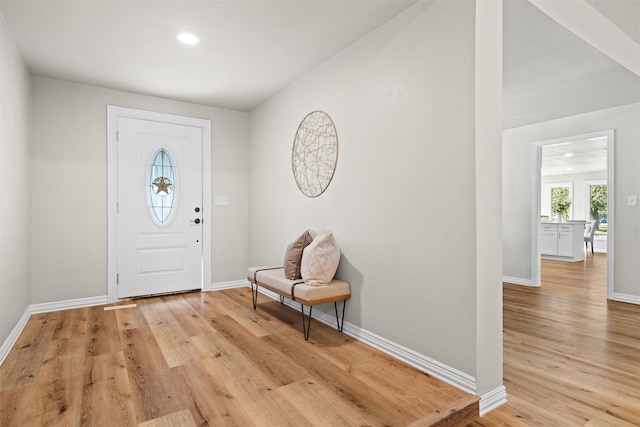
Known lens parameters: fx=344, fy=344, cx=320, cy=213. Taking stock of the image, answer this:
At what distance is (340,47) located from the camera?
2.92 metres

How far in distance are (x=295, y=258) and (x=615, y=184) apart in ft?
14.1

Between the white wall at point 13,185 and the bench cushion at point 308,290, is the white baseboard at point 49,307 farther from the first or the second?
the bench cushion at point 308,290

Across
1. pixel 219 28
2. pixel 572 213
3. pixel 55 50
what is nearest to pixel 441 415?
pixel 219 28

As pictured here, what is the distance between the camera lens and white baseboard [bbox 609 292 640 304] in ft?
13.7

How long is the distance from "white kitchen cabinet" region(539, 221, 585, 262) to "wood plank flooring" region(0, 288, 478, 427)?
754cm

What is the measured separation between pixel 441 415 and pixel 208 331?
6.54ft

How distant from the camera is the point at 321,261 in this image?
110 inches

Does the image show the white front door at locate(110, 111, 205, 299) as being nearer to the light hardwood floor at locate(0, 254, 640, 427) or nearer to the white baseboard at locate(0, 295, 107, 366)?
the white baseboard at locate(0, 295, 107, 366)

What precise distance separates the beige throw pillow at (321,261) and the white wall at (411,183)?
0.47 ft

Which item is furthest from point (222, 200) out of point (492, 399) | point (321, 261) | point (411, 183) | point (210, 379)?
point (492, 399)

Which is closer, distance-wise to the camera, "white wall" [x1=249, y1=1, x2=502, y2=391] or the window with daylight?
"white wall" [x1=249, y1=1, x2=502, y2=391]

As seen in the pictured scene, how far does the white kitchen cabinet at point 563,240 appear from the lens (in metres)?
7.88

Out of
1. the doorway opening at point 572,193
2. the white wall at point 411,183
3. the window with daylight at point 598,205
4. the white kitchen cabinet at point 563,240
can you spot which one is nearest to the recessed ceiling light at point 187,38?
the white wall at point 411,183

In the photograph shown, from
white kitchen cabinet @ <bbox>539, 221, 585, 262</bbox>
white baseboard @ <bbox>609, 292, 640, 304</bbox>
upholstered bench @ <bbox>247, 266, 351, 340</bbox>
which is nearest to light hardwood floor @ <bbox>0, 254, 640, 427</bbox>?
upholstered bench @ <bbox>247, 266, 351, 340</bbox>
